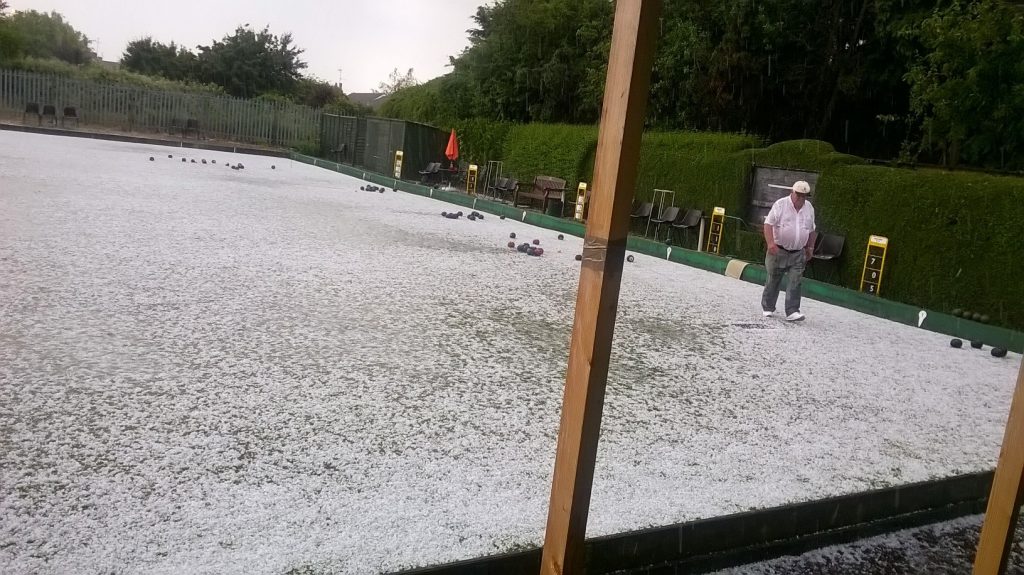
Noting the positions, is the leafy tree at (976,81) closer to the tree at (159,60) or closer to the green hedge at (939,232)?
the green hedge at (939,232)

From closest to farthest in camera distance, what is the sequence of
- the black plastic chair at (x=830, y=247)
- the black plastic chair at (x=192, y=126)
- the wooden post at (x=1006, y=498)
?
the wooden post at (x=1006, y=498) → the black plastic chair at (x=830, y=247) → the black plastic chair at (x=192, y=126)

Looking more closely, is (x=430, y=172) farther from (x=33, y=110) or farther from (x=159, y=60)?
(x=159, y=60)

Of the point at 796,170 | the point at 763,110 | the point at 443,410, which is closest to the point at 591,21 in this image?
the point at 763,110

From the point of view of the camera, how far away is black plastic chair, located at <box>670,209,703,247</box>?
12.6 m

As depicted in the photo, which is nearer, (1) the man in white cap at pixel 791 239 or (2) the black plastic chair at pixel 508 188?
(1) the man in white cap at pixel 791 239

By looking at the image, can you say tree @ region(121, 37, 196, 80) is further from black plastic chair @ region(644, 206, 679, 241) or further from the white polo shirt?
the white polo shirt

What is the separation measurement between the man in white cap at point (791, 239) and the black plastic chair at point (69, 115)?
24975 millimetres

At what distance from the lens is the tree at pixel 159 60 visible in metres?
44.7

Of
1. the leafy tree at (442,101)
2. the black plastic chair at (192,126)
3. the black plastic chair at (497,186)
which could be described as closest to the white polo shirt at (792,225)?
the black plastic chair at (497,186)

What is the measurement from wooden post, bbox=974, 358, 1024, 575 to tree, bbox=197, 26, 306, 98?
45.9 m

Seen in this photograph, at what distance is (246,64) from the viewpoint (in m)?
44.2

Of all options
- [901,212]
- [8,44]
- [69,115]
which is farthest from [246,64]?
[901,212]

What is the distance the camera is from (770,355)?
5.67 meters

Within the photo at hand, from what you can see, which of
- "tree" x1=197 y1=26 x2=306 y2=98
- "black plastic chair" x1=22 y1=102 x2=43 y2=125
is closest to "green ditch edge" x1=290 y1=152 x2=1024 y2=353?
"black plastic chair" x1=22 y1=102 x2=43 y2=125
